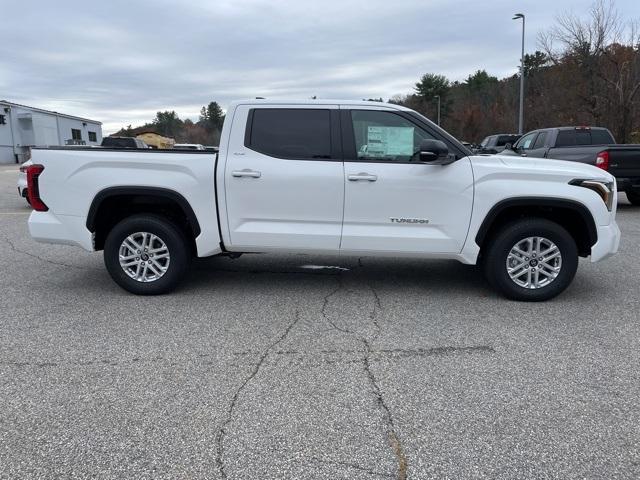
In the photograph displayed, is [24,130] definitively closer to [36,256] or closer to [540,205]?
[36,256]

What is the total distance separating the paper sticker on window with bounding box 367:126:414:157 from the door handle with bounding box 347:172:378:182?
0.24 meters

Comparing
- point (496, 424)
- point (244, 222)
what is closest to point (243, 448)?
point (496, 424)

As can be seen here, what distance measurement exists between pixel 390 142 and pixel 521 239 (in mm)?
1602

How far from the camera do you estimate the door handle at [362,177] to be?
5.17 metres

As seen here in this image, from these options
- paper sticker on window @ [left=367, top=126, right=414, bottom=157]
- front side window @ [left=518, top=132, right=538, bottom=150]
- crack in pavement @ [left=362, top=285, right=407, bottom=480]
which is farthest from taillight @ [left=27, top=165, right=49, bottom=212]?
front side window @ [left=518, top=132, right=538, bottom=150]

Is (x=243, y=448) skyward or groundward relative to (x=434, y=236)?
groundward

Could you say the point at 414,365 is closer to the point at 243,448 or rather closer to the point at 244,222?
the point at 243,448

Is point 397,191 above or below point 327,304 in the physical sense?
above

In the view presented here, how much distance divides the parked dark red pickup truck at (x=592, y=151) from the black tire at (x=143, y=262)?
274 inches

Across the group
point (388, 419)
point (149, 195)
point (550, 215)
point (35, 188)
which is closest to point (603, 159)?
point (550, 215)

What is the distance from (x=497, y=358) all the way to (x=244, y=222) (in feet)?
8.93

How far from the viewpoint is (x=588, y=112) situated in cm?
2945

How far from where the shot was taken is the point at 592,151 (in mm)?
11172

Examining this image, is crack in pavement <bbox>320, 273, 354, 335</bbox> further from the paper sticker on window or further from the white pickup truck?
the paper sticker on window
